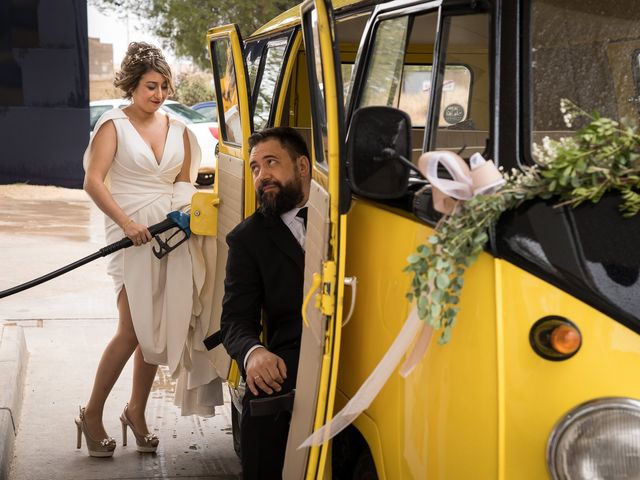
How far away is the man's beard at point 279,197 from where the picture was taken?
→ 142 inches

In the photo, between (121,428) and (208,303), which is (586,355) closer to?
(208,303)

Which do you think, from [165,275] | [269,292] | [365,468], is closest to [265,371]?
[269,292]

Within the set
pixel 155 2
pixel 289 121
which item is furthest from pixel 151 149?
pixel 155 2

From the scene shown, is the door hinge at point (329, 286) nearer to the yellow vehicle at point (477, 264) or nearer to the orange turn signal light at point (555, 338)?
the yellow vehicle at point (477, 264)

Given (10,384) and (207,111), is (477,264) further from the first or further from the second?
(207,111)

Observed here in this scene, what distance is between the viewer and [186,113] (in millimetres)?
18172

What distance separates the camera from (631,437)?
2.04 meters

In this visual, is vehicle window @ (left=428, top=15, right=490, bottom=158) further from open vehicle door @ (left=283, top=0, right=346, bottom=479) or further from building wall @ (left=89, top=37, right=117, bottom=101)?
building wall @ (left=89, top=37, right=117, bottom=101)

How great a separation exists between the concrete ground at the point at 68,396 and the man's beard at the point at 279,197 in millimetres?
1773

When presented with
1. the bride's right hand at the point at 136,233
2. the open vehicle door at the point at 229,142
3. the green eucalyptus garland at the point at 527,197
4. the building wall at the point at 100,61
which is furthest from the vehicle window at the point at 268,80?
the building wall at the point at 100,61

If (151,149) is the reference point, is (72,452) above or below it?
below

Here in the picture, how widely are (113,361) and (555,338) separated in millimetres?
3275

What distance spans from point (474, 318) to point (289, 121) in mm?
3185

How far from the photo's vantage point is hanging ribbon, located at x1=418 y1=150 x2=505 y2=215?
2326mm
